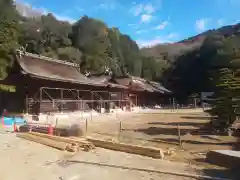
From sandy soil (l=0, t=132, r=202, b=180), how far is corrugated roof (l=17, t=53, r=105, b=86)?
35.1 feet

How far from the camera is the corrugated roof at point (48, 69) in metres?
21.0

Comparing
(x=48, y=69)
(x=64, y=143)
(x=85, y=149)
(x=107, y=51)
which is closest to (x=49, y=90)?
(x=48, y=69)

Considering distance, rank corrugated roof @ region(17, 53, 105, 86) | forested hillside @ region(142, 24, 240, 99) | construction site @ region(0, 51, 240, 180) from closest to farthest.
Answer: construction site @ region(0, 51, 240, 180) < corrugated roof @ region(17, 53, 105, 86) < forested hillside @ region(142, 24, 240, 99)

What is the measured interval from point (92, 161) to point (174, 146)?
386cm

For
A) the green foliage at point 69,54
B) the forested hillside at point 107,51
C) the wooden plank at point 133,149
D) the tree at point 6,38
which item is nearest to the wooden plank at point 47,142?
the wooden plank at point 133,149

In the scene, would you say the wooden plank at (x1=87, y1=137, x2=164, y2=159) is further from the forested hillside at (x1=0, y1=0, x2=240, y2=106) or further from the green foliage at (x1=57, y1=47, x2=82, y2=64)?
the green foliage at (x1=57, y1=47, x2=82, y2=64)

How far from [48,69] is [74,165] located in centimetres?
1830

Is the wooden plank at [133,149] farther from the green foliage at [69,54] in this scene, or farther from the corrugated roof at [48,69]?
the green foliage at [69,54]

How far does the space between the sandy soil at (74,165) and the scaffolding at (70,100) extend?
405 inches

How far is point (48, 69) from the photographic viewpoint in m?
25.2

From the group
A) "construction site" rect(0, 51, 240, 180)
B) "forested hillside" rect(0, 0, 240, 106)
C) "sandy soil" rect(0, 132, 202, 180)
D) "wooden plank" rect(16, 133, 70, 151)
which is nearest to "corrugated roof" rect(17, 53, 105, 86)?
"construction site" rect(0, 51, 240, 180)

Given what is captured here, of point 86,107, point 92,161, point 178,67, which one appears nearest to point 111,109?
point 86,107

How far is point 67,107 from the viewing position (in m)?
24.1

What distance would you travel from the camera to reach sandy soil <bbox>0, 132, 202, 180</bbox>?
719 cm
